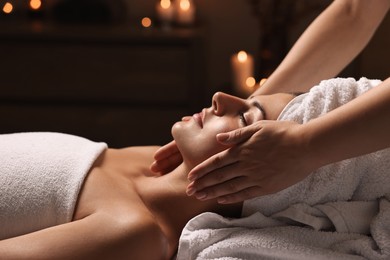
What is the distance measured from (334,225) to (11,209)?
688mm

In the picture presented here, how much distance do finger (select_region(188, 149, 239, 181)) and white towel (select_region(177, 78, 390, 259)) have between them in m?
0.14

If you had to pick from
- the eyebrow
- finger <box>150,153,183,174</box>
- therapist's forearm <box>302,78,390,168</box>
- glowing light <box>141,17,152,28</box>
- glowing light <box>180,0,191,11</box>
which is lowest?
glowing light <box>141,17,152,28</box>

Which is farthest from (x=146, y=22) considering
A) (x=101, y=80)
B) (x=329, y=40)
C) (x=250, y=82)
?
(x=329, y=40)

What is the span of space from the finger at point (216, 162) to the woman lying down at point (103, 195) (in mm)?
148

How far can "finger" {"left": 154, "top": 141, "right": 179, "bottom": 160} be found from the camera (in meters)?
1.61

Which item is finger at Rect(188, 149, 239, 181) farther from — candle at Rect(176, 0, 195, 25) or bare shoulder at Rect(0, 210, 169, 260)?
candle at Rect(176, 0, 195, 25)

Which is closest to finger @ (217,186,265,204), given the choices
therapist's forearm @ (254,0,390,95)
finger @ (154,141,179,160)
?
finger @ (154,141,179,160)

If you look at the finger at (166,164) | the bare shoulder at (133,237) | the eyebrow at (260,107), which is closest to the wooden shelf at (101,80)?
the finger at (166,164)

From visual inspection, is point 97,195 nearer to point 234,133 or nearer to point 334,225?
point 234,133

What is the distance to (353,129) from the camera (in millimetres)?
1198

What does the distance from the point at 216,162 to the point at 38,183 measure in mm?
423

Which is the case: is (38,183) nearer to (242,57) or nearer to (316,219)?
(316,219)

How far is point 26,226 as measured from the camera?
4.64 ft

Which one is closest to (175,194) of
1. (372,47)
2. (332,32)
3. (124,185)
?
(124,185)
